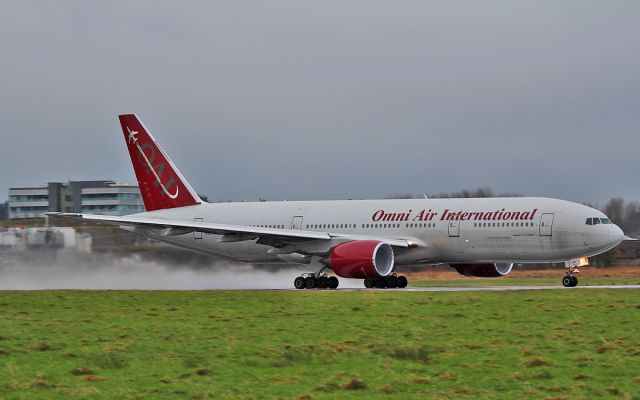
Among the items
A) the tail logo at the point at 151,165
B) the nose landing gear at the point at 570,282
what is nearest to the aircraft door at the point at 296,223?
the tail logo at the point at 151,165

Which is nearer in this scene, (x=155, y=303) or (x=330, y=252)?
(x=155, y=303)

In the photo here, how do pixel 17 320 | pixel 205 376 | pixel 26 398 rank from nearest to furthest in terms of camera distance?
pixel 26 398 → pixel 205 376 → pixel 17 320

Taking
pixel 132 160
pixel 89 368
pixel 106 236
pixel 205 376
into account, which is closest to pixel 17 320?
pixel 89 368

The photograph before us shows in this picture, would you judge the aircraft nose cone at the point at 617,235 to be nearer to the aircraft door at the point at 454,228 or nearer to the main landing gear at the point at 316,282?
the aircraft door at the point at 454,228

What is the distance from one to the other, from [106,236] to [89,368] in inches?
1425

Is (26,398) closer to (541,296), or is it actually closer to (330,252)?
(541,296)

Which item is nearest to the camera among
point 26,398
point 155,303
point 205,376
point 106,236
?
point 26,398

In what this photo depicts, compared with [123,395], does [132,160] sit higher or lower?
higher

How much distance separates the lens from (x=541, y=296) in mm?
34875

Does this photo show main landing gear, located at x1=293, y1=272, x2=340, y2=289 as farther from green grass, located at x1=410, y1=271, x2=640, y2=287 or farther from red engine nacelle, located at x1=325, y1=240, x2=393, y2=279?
green grass, located at x1=410, y1=271, x2=640, y2=287

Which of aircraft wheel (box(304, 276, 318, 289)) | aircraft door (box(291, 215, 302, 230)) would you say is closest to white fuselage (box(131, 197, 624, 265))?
aircraft door (box(291, 215, 302, 230))

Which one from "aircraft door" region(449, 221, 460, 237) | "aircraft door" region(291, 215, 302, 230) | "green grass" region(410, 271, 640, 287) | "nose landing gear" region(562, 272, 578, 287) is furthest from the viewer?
"aircraft door" region(291, 215, 302, 230)

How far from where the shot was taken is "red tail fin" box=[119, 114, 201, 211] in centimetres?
5472

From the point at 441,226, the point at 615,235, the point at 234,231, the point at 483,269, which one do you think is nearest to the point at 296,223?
the point at 234,231
